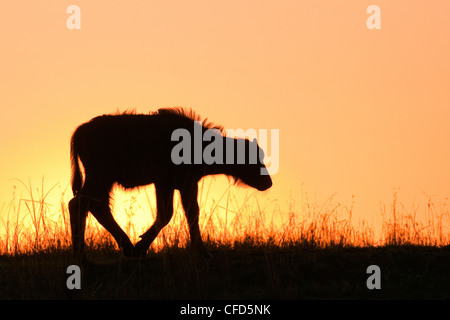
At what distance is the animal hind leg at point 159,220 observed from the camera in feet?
A: 30.8

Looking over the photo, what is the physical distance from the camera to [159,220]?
374 inches

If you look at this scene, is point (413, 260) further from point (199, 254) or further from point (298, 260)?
point (199, 254)

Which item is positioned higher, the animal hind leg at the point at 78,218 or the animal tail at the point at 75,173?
the animal tail at the point at 75,173

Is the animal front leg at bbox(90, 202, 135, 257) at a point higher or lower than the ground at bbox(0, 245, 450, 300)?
higher

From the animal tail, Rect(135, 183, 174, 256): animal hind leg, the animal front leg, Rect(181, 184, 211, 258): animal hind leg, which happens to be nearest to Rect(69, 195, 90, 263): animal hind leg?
the animal front leg

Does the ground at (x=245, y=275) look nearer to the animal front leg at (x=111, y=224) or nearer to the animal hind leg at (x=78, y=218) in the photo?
the animal hind leg at (x=78, y=218)

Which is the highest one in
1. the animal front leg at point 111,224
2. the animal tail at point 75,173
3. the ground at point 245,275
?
the animal tail at point 75,173

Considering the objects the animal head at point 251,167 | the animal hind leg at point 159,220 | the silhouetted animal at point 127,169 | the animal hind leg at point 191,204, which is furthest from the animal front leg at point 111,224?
the animal head at point 251,167

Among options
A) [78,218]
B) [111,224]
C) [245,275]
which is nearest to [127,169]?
[111,224]

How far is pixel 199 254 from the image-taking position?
8766 mm

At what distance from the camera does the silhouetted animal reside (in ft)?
30.6

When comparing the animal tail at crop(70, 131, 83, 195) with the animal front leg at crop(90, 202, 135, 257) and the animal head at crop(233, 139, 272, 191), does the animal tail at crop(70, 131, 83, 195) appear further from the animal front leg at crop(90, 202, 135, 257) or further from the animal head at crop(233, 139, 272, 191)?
the animal head at crop(233, 139, 272, 191)

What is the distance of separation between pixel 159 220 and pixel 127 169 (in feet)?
2.35
